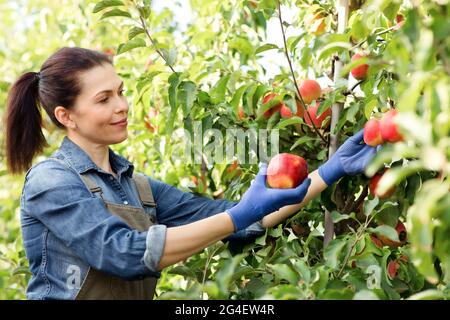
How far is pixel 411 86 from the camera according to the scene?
107 cm

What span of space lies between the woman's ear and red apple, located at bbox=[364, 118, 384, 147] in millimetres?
828

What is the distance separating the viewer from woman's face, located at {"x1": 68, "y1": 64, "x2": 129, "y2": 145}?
206 centimetres

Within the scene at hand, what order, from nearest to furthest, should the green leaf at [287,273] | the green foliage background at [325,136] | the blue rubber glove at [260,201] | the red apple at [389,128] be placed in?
1. the green foliage background at [325,136]
2. the green leaf at [287,273]
3. the red apple at [389,128]
4. the blue rubber glove at [260,201]

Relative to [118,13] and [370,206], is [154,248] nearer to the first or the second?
[370,206]

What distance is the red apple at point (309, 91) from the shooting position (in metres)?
2.15

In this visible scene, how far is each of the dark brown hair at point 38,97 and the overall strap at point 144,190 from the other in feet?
0.92

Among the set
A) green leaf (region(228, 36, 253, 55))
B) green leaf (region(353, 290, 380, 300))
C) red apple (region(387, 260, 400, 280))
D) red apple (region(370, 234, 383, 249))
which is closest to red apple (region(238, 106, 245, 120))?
green leaf (region(228, 36, 253, 55))

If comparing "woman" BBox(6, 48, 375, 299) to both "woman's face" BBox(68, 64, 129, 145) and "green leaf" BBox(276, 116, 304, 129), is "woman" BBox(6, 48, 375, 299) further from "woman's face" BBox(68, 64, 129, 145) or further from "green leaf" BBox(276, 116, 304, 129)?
"green leaf" BBox(276, 116, 304, 129)

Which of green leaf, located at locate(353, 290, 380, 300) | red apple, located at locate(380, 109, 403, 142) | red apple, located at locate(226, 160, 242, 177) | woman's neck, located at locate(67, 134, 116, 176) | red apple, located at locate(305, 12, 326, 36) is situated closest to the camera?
green leaf, located at locate(353, 290, 380, 300)

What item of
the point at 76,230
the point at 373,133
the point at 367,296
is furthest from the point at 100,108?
the point at 367,296

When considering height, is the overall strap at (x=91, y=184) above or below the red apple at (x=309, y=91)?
below

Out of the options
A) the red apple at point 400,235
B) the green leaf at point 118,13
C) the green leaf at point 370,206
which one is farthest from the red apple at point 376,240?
the green leaf at point 118,13

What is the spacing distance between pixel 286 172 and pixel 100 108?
0.55 m

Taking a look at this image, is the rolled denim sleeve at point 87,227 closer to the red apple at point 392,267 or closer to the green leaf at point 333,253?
the green leaf at point 333,253
